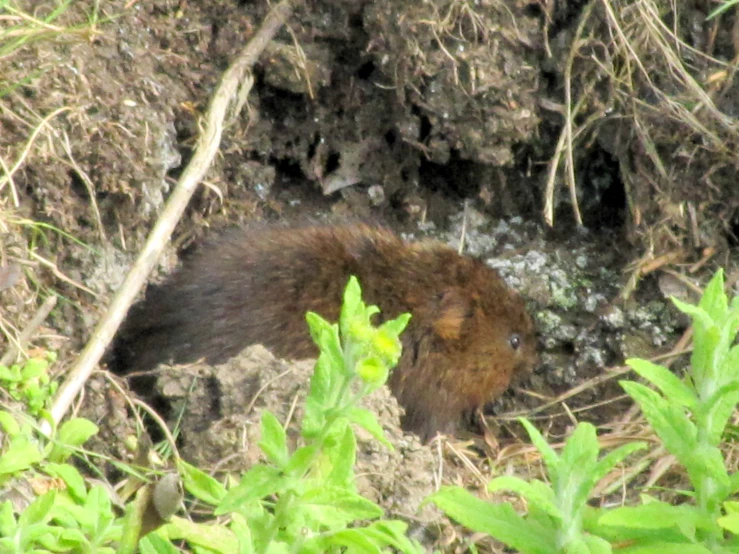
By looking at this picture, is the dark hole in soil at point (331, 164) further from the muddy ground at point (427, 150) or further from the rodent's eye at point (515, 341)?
the rodent's eye at point (515, 341)

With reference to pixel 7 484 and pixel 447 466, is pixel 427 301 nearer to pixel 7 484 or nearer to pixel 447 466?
pixel 447 466

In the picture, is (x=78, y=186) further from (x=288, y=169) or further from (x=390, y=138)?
(x=390, y=138)

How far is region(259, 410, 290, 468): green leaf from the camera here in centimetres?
179

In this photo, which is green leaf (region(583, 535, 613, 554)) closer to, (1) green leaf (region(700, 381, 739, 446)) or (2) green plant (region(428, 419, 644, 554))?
(2) green plant (region(428, 419, 644, 554))

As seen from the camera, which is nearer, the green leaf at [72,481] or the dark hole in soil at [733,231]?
the green leaf at [72,481]

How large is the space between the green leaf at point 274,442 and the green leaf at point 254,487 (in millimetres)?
22

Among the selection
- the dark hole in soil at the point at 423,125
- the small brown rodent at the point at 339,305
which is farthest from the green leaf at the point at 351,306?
the dark hole in soil at the point at 423,125

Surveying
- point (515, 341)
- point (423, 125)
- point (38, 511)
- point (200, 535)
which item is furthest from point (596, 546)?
point (423, 125)

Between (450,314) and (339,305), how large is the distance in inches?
20.1

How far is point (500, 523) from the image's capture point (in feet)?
6.96

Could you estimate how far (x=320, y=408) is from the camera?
5.99ft

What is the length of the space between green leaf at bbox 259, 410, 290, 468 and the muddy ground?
1.32 m

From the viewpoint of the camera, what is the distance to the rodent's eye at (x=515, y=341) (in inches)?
162

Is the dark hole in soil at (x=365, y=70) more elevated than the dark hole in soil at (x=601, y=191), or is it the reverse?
the dark hole in soil at (x=365, y=70)
